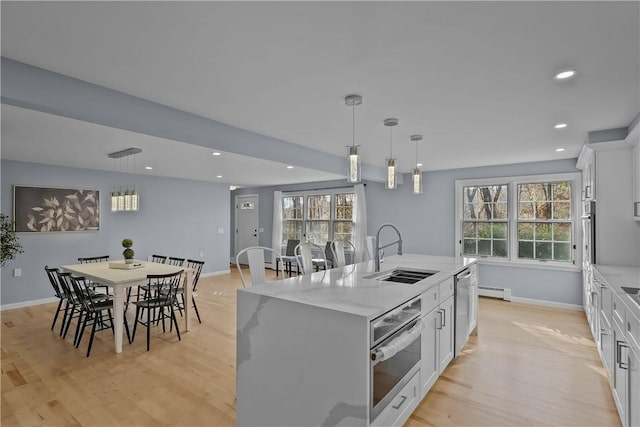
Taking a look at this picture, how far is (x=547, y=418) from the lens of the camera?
240 centimetres

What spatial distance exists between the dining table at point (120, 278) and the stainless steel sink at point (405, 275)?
8.42ft

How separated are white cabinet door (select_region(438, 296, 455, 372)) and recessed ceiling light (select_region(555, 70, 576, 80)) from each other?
1.83 metres

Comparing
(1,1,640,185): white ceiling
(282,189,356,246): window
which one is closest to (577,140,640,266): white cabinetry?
(1,1,640,185): white ceiling

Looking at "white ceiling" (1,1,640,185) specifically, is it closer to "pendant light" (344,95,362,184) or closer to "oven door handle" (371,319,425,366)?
"pendant light" (344,95,362,184)

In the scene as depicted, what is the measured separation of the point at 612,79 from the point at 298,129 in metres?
2.63

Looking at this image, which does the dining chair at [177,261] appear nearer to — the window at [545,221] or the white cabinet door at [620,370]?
the white cabinet door at [620,370]

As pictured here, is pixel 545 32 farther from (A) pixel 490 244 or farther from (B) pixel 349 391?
(A) pixel 490 244

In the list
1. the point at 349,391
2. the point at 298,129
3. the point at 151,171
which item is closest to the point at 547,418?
the point at 349,391

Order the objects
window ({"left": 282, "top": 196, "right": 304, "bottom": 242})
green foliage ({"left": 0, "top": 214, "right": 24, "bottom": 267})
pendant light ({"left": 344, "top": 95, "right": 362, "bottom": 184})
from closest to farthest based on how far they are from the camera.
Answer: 1. pendant light ({"left": 344, "top": 95, "right": 362, "bottom": 184})
2. green foliage ({"left": 0, "top": 214, "right": 24, "bottom": 267})
3. window ({"left": 282, "top": 196, "right": 304, "bottom": 242})

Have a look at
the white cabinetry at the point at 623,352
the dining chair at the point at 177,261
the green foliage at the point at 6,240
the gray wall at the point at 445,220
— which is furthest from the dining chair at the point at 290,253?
the white cabinetry at the point at 623,352

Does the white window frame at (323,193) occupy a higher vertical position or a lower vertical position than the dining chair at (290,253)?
higher

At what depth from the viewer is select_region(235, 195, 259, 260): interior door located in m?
9.52

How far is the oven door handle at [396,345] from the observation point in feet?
5.70

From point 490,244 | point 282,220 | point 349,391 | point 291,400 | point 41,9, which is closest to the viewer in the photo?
point 41,9
